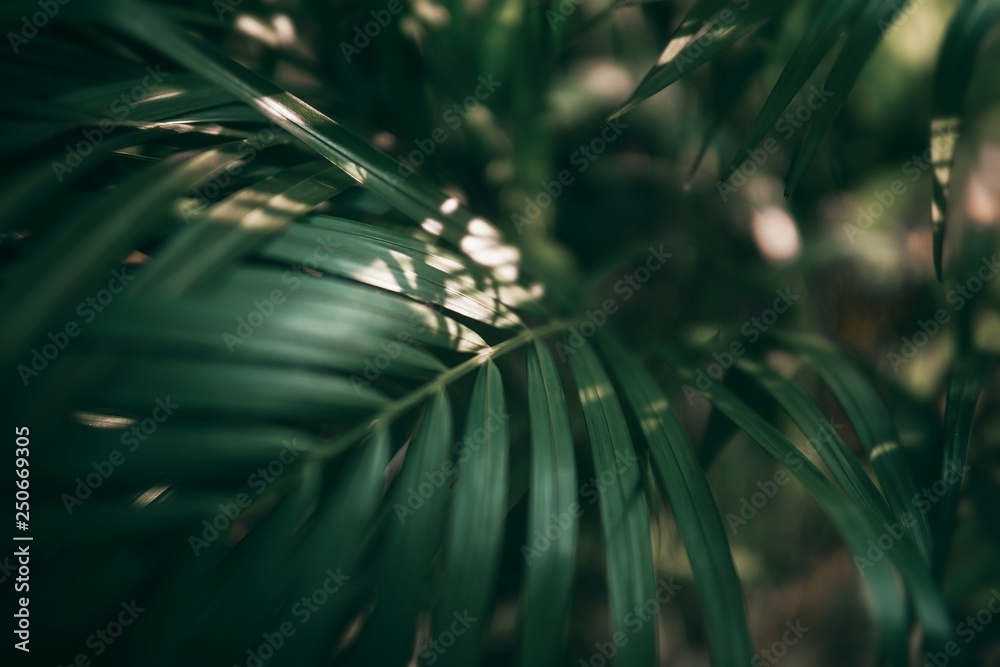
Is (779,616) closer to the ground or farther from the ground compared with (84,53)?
closer to the ground

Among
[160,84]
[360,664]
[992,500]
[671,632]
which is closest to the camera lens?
[360,664]

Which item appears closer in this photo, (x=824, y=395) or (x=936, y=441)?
(x=936, y=441)

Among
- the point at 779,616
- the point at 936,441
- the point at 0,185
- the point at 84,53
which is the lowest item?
the point at 779,616

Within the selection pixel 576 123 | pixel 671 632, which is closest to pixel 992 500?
pixel 671 632

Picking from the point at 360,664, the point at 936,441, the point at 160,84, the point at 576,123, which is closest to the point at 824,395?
the point at 936,441

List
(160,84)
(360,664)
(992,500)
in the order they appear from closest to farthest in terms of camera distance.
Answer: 1. (360,664)
2. (160,84)
3. (992,500)

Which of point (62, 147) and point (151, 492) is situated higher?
point (62, 147)

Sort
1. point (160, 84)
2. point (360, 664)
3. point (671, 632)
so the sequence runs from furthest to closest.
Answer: point (671, 632) < point (160, 84) < point (360, 664)

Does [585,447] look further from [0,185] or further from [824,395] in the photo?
[0,185]

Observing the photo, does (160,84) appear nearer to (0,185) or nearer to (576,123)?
(0,185)
